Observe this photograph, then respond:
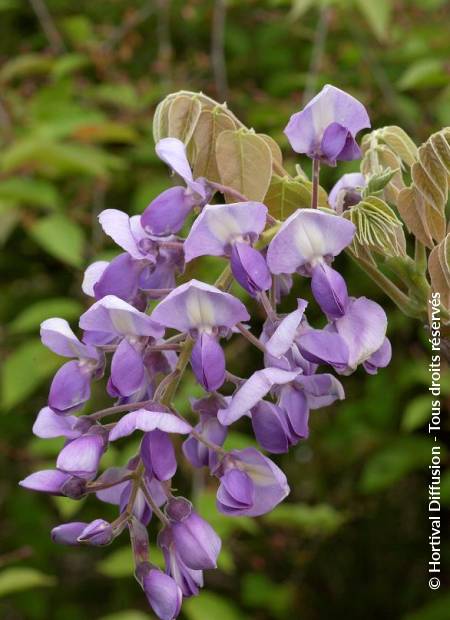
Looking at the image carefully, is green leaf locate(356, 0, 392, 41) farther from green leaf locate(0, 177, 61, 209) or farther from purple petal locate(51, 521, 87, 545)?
purple petal locate(51, 521, 87, 545)

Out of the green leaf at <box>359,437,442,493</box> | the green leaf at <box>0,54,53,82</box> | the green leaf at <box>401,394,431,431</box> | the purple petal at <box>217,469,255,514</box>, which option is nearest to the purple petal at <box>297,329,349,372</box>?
the purple petal at <box>217,469,255,514</box>

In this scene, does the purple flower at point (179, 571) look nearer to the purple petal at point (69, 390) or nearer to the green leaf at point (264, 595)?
the purple petal at point (69, 390)

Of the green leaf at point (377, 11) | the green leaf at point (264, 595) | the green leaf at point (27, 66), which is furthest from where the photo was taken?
the green leaf at point (264, 595)

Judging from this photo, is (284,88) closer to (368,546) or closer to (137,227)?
(368,546)

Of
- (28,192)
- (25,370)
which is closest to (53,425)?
(25,370)

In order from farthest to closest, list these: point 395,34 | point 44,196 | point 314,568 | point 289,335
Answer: point 314,568 < point 395,34 < point 44,196 < point 289,335

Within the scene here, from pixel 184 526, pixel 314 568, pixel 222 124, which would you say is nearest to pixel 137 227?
pixel 222 124

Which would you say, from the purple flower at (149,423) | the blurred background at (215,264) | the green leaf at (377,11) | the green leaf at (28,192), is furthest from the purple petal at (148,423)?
the green leaf at (377,11)
